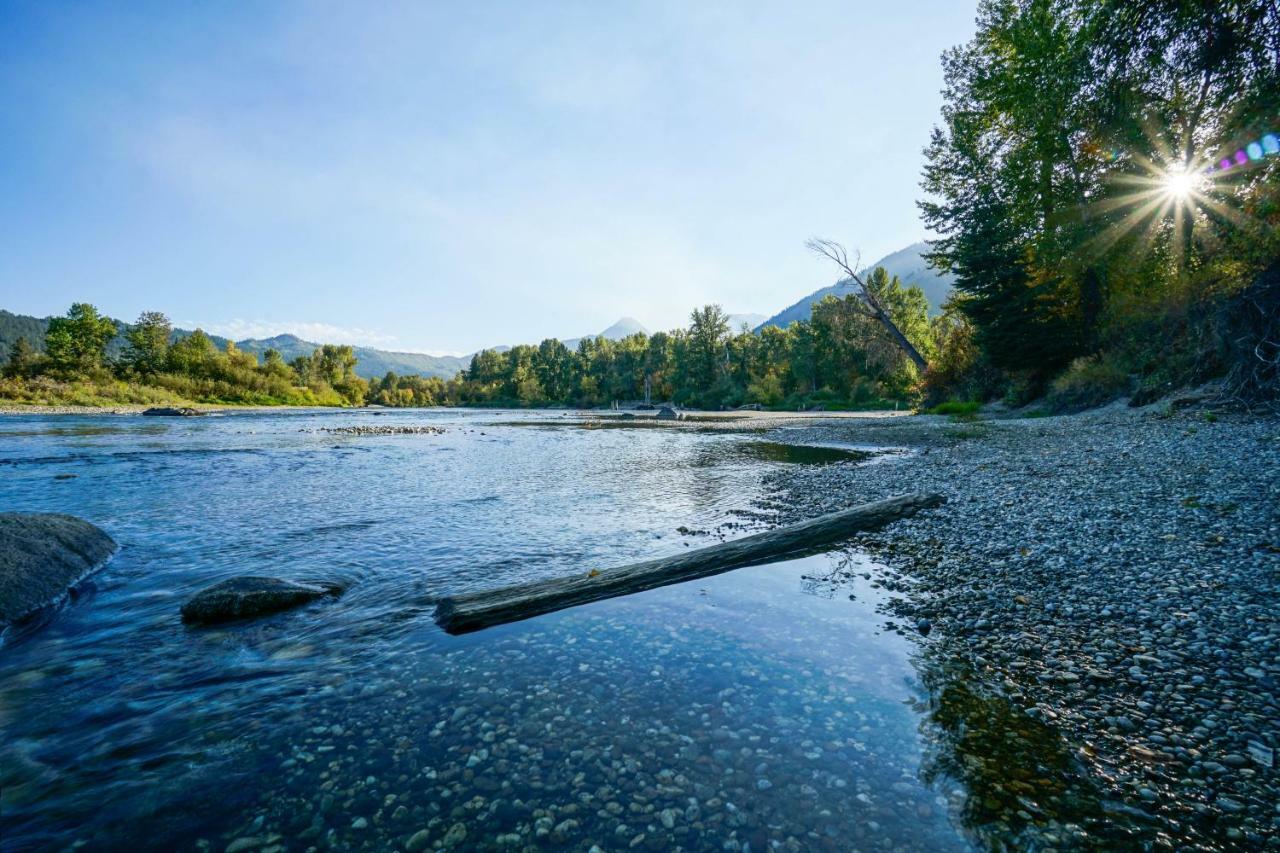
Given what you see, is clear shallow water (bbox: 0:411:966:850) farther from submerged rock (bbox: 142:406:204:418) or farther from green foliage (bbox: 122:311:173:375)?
green foliage (bbox: 122:311:173:375)

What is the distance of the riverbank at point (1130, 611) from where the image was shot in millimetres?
3699

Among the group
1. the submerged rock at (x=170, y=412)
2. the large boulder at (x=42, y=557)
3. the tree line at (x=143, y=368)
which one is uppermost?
the tree line at (x=143, y=368)

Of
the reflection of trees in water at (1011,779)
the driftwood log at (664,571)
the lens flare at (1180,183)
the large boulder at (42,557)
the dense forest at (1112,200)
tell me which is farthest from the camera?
the lens flare at (1180,183)

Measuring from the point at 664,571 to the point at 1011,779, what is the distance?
5236 millimetres

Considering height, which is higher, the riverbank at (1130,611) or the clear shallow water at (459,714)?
the riverbank at (1130,611)

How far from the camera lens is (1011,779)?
3.95m

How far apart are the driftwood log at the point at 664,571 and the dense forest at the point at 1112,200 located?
14426 millimetres

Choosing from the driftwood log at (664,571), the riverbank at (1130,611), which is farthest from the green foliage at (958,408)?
the driftwood log at (664,571)

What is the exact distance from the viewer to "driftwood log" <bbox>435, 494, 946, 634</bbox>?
→ 7234 mm

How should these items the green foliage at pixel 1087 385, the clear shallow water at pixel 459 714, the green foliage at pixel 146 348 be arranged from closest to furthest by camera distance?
the clear shallow water at pixel 459 714, the green foliage at pixel 1087 385, the green foliage at pixel 146 348

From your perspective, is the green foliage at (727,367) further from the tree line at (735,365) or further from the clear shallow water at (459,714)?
the clear shallow water at (459,714)

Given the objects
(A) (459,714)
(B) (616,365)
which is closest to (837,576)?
(A) (459,714)

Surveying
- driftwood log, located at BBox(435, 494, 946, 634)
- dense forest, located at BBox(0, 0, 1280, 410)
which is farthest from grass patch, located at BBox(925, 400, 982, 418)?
driftwood log, located at BBox(435, 494, 946, 634)

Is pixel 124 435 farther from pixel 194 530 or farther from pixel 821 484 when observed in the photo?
pixel 821 484
